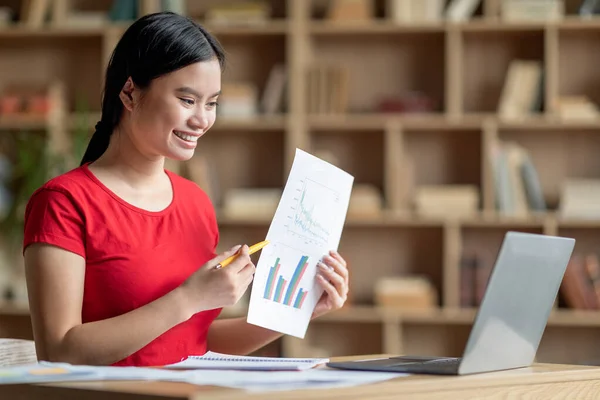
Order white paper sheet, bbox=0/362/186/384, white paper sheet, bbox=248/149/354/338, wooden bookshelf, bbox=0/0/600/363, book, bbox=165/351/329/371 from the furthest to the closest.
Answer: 1. wooden bookshelf, bbox=0/0/600/363
2. white paper sheet, bbox=248/149/354/338
3. book, bbox=165/351/329/371
4. white paper sheet, bbox=0/362/186/384

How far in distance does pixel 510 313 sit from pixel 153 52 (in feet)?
2.64

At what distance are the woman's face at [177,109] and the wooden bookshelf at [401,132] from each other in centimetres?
263

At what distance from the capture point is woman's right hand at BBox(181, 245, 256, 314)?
155 cm

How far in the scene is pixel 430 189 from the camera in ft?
14.5

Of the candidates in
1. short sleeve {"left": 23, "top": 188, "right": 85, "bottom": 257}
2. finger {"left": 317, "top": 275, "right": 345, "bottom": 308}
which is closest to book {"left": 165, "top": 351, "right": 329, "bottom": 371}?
finger {"left": 317, "top": 275, "right": 345, "bottom": 308}

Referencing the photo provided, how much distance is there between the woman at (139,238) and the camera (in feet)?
5.18

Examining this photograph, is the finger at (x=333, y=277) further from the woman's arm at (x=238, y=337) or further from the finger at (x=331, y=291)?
the woman's arm at (x=238, y=337)

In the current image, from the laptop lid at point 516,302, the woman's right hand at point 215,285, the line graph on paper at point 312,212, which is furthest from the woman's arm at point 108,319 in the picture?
the laptop lid at point 516,302

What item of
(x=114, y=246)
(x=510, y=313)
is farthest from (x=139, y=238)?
(x=510, y=313)

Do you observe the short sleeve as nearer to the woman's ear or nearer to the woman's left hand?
the woman's ear

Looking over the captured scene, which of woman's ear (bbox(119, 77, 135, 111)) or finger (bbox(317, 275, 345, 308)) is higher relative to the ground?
woman's ear (bbox(119, 77, 135, 111))

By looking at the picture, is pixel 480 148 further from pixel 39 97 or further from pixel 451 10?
pixel 39 97

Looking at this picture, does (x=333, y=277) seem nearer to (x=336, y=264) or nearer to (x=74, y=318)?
(x=336, y=264)

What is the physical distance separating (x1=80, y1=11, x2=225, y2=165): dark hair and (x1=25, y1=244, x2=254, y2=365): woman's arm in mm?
335
